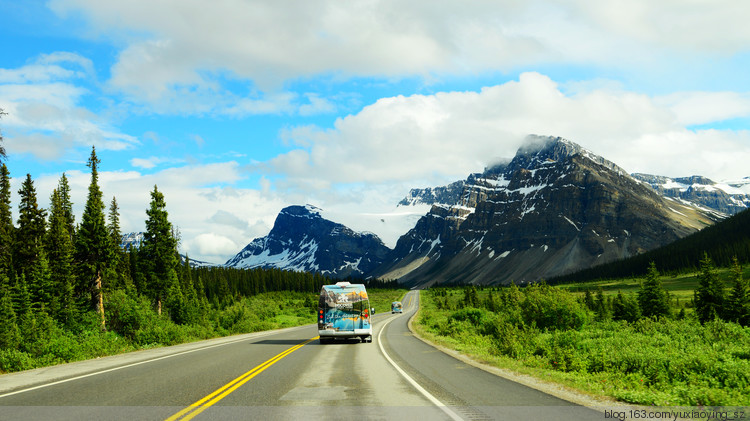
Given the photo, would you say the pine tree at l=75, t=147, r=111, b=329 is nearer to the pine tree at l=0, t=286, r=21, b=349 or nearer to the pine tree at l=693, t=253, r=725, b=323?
the pine tree at l=0, t=286, r=21, b=349

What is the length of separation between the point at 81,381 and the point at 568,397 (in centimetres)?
1268

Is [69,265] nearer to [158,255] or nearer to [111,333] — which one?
[158,255]

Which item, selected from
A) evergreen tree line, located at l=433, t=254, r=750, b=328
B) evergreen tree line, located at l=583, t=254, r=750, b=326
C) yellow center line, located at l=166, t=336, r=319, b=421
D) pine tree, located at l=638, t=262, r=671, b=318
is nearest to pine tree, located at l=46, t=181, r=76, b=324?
yellow center line, located at l=166, t=336, r=319, b=421

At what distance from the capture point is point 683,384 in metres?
11.9

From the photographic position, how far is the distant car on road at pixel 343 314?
1094 inches

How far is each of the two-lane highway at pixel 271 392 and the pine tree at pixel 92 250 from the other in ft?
91.4

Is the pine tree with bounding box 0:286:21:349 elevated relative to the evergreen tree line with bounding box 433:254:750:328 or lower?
elevated

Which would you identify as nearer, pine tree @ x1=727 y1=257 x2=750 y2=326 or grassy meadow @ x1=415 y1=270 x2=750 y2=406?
grassy meadow @ x1=415 y1=270 x2=750 y2=406

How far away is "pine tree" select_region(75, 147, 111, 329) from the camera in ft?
137

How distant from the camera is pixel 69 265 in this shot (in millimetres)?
43938

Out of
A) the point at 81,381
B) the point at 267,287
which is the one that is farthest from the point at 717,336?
the point at 267,287

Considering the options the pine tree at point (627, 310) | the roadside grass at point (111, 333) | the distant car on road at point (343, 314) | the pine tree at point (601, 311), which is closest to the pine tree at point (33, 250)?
the roadside grass at point (111, 333)

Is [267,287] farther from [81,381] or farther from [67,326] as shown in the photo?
[81,381]

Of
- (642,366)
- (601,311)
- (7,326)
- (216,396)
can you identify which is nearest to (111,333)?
(7,326)
